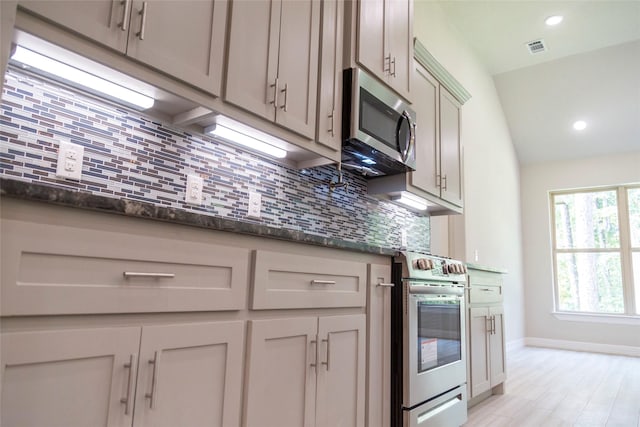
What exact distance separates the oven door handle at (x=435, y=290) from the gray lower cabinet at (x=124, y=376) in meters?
1.03

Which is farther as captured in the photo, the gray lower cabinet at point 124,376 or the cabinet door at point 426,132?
the cabinet door at point 426,132

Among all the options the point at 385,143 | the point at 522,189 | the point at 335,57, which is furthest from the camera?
the point at 522,189

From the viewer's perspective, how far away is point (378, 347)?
1786mm

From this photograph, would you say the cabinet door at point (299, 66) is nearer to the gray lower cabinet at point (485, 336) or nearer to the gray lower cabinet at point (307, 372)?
the gray lower cabinet at point (307, 372)

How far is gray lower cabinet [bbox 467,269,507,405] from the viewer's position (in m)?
2.75

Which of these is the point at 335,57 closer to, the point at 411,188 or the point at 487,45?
the point at 411,188

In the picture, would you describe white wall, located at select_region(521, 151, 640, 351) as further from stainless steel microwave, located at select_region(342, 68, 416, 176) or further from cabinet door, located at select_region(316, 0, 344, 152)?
cabinet door, located at select_region(316, 0, 344, 152)

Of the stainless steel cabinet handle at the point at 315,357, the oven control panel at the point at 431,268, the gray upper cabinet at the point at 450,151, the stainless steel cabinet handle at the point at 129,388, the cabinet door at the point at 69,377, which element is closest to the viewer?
the cabinet door at the point at 69,377

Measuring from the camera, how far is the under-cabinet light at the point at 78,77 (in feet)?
3.81

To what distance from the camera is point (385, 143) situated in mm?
2203

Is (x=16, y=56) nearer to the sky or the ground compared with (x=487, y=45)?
nearer to the ground

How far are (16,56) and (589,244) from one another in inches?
271

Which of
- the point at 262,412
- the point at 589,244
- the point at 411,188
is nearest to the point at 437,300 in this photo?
the point at 411,188

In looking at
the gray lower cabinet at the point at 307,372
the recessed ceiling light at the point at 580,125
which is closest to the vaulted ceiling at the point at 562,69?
the recessed ceiling light at the point at 580,125
